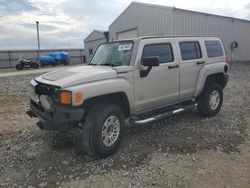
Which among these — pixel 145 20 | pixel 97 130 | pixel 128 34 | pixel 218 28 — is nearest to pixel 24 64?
pixel 128 34

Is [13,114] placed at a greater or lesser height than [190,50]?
lesser

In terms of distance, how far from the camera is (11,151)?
4895 millimetres

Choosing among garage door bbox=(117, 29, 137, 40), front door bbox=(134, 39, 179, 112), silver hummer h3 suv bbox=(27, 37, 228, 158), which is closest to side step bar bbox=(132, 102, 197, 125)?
silver hummer h3 suv bbox=(27, 37, 228, 158)

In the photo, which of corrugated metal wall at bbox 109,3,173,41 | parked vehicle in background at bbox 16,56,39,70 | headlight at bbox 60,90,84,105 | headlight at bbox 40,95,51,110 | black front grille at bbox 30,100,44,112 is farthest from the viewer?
parked vehicle in background at bbox 16,56,39,70

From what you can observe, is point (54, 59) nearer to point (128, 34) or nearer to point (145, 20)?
point (128, 34)

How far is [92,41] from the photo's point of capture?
3691cm

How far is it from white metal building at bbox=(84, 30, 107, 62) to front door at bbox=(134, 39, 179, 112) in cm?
2868

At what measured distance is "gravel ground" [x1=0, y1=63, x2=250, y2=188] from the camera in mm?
3855

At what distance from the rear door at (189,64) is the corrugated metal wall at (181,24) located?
12875 mm

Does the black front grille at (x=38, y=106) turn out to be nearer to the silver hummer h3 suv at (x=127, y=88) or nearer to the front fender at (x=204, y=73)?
the silver hummer h3 suv at (x=127, y=88)

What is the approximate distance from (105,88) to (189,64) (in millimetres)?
2466

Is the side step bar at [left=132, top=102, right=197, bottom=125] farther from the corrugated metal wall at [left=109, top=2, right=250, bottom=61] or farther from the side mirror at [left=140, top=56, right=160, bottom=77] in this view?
the corrugated metal wall at [left=109, top=2, right=250, bottom=61]

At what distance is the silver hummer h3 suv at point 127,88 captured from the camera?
419 centimetres

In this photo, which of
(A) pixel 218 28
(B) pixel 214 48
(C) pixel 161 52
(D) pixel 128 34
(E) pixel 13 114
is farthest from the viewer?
(D) pixel 128 34
